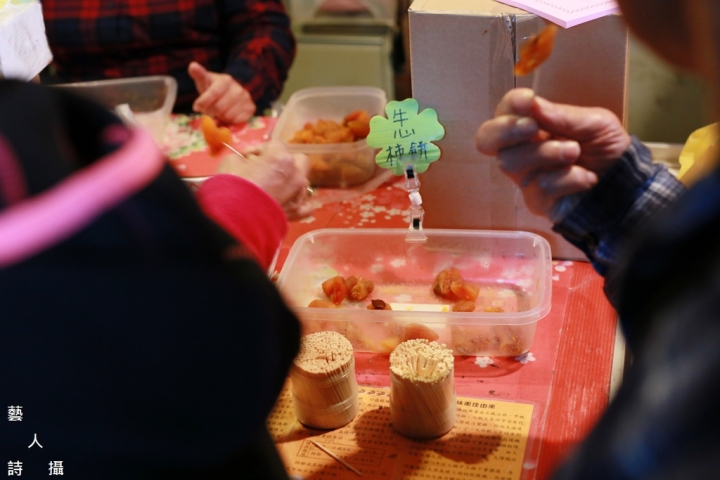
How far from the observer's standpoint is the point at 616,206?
808 millimetres

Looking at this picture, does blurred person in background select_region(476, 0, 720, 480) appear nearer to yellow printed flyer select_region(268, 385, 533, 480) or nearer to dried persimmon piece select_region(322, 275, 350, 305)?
yellow printed flyer select_region(268, 385, 533, 480)

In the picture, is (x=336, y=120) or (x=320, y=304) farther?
(x=336, y=120)

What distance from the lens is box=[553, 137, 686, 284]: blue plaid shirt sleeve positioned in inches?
31.3

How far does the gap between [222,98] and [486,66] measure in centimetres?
76

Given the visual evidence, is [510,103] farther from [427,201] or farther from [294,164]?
[427,201]

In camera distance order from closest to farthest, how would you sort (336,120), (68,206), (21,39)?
(68,206) → (21,39) → (336,120)

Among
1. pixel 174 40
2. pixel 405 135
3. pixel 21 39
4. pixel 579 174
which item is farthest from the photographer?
pixel 174 40

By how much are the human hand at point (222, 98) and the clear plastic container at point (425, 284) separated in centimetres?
57

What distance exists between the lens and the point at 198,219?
0.47 meters

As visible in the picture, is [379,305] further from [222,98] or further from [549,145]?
[222,98]


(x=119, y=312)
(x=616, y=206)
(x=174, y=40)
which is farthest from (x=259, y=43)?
(x=119, y=312)

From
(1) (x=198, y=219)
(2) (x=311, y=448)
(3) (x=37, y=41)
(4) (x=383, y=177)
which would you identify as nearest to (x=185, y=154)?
(4) (x=383, y=177)

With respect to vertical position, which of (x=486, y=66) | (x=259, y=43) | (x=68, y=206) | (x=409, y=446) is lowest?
(x=409, y=446)

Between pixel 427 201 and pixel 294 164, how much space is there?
408 millimetres
